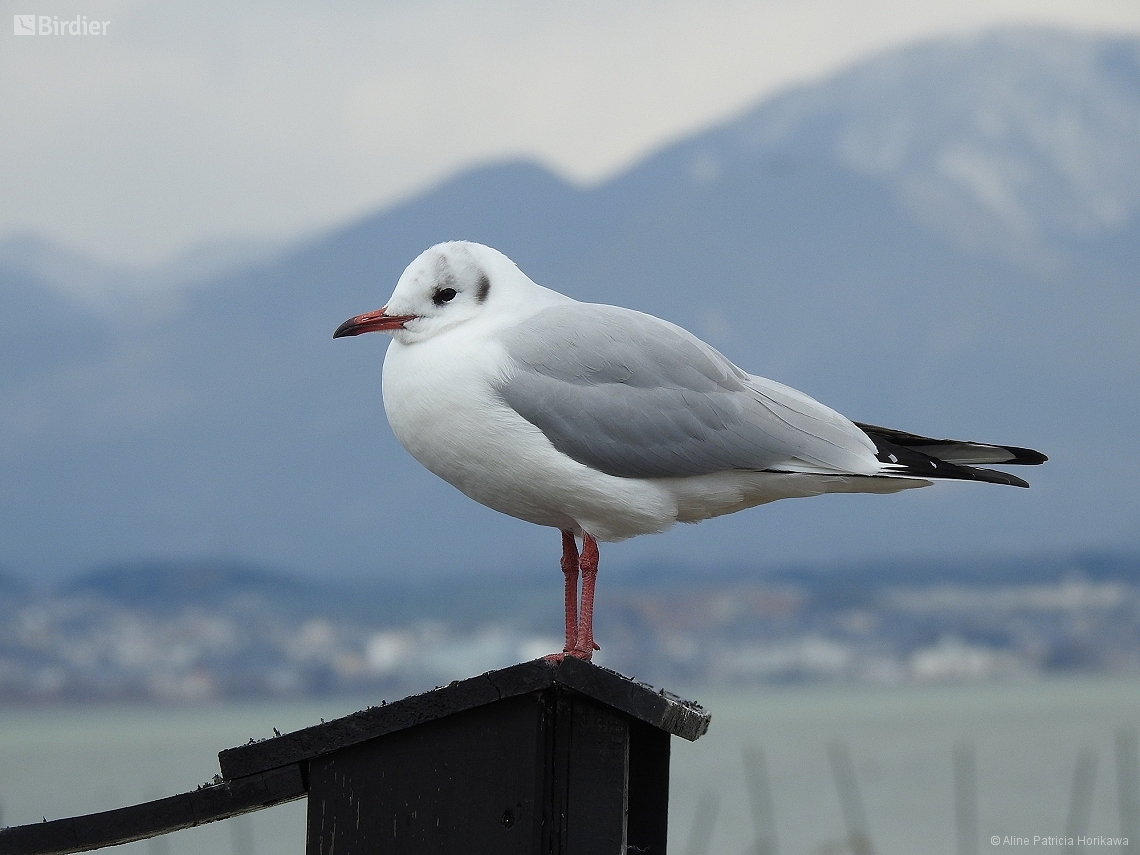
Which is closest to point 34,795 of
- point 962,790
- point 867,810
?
point 867,810

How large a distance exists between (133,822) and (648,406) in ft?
4.59

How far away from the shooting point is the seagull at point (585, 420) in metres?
3.12

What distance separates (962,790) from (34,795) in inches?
499

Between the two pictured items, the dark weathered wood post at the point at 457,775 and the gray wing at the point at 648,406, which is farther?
the gray wing at the point at 648,406

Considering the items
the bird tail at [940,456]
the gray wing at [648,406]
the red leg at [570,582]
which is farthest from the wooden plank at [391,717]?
the bird tail at [940,456]

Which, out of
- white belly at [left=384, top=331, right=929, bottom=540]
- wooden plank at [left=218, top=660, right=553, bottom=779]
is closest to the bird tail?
white belly at [left=384, top=331, right=929, bottom=540]

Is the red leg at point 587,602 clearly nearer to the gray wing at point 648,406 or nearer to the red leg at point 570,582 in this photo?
the red leg at point 570,582

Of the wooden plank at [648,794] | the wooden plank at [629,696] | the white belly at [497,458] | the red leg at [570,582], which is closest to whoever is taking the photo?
the wooden plank at [629,696]

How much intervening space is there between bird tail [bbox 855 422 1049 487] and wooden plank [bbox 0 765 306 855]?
1640mm

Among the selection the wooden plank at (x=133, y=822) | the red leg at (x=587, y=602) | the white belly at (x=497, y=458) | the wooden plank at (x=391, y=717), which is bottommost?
the wooden plank at (x=133, y=822)

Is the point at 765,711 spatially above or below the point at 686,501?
above

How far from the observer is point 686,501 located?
3311 millimetres

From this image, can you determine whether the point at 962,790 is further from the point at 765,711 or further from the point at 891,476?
the point at 765,711

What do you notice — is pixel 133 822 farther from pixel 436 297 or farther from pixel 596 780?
pixel 436 297
